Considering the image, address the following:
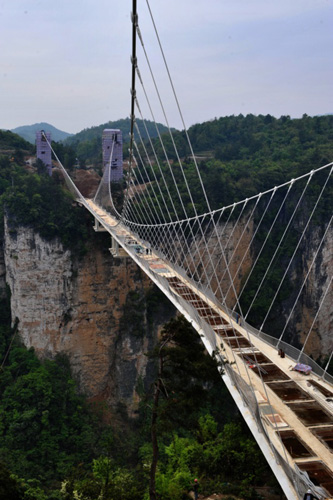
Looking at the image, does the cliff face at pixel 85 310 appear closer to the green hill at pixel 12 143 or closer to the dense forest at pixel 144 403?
the dense forest at pixel 144 403

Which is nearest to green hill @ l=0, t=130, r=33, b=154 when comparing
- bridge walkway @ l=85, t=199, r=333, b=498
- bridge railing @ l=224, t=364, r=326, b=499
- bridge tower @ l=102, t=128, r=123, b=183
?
bridge tower @ l=102, t=128, r=123, b=183

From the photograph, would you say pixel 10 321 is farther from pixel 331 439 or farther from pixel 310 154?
pixel 310 154

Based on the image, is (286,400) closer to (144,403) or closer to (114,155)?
(144,403)

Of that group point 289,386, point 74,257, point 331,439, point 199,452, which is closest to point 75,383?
point 74,257

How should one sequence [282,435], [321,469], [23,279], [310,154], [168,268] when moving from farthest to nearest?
[310,154] → [23,279] → [168,268] → [282,435] → [321,469]

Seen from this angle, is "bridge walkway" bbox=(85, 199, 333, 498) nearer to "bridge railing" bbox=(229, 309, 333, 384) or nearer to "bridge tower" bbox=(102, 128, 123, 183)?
"bridge railing" bbox=(229, 309, 333, 384)

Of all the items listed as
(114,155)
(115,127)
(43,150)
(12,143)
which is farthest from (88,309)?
(115,127)

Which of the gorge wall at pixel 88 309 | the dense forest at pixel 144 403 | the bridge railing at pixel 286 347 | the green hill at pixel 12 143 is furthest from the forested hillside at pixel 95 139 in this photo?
the bridge railing at pixel 286 347
